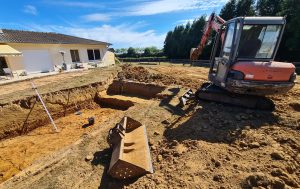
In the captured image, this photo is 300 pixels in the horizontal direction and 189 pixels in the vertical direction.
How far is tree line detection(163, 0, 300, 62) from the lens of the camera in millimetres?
18547

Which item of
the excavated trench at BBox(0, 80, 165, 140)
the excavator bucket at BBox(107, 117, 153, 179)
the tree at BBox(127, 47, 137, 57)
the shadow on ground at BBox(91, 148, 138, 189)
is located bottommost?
the tree at BBox(127, 47, 137, 57)

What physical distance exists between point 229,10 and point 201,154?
2970cm

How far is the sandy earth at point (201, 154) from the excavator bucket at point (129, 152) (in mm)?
172

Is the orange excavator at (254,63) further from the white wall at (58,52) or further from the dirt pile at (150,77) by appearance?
the white wall at (58,52)

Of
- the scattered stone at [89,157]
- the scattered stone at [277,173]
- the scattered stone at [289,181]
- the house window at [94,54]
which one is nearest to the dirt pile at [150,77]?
the scattered stone at [89,157]

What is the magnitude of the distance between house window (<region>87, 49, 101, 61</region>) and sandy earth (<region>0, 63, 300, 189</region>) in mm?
16438

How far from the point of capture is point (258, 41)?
5.54m

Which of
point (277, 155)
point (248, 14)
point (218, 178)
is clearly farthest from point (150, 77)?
point (248, 14)

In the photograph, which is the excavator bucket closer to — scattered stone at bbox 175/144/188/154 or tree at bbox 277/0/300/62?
scattered stone at bbox 175/144/188/154

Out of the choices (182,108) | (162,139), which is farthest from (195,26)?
(162,139)

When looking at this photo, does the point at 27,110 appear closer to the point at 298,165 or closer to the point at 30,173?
the point at 30,173

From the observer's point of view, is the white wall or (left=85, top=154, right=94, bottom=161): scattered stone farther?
the white wall

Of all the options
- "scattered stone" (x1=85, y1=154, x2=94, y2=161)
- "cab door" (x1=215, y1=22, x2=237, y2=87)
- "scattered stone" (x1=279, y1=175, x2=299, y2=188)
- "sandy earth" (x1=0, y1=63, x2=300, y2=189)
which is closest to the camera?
"scattered stone" (x1=279, y1=175, x2=299, y2=188)

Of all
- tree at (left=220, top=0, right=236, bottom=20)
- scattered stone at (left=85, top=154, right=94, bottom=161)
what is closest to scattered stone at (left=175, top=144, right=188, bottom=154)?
scattered stone at (left=85, top=154, right=94, bottom=161)
